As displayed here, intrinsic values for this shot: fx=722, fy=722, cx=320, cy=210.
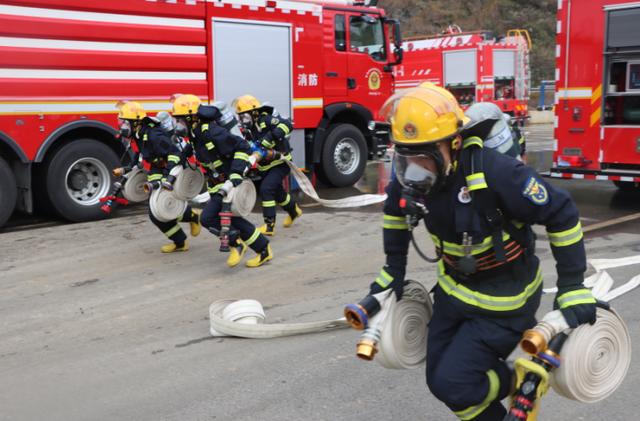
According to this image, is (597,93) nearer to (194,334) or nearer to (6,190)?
(194,334)

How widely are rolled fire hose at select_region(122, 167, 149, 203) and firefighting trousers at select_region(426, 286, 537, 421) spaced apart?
5.38 metres

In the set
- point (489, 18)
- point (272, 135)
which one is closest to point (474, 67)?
point (272, 135)

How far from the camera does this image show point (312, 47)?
38.0 feet

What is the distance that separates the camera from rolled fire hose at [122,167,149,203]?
24.7 ft

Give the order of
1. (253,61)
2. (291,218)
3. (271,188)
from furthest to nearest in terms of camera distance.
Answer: (253,61) < (291,218) < (271,188)

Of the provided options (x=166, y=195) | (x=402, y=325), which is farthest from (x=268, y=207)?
(x=402, y=325)

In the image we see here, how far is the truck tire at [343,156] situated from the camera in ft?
39.0

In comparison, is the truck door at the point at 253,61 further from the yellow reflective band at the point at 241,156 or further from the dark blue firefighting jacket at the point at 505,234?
the dark blue firefighting jacket at the point at 505,234

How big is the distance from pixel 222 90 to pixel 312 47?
1.97m

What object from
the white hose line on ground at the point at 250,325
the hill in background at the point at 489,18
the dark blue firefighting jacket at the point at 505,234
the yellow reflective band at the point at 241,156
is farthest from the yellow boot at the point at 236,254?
the hill in background at the point at 489,18

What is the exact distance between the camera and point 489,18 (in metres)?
37.8

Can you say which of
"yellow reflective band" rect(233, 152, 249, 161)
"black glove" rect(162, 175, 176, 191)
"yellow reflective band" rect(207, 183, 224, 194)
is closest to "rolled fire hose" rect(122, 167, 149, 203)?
"black glove" rect(162, 175, 176, 191)

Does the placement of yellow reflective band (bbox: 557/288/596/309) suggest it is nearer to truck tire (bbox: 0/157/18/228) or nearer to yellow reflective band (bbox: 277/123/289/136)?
yellow reflective band (bbox: 277/123/289/136)

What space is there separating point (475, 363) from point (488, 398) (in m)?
0.14
